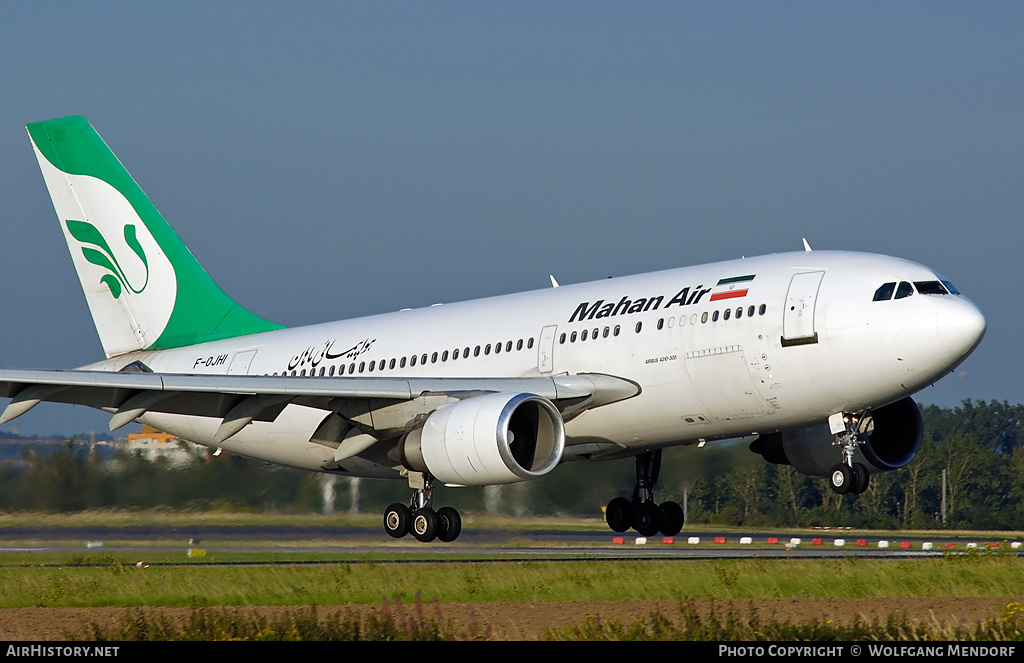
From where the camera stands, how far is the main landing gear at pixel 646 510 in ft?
94.9

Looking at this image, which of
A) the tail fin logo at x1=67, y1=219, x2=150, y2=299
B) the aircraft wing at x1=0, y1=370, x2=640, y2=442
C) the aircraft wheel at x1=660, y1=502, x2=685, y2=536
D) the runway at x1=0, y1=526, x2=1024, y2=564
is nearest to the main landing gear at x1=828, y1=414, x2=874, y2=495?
the aircraft wing at x1=0, y1=370, x2=640, y2=442

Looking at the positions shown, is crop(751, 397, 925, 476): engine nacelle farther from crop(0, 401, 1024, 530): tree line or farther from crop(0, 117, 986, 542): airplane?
crop(0, 401, 1024, 530): tree line

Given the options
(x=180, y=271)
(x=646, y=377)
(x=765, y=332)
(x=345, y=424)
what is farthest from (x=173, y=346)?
(x=765, y=332)

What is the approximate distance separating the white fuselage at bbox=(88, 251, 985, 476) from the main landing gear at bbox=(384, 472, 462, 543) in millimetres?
1318

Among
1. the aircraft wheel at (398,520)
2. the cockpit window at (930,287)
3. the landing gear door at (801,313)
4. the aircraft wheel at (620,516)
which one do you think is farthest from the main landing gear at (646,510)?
the cockpit window at (930,287)

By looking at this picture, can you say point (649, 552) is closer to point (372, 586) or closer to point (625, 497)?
point (625, 497)

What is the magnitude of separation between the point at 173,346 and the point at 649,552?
37.9 feet

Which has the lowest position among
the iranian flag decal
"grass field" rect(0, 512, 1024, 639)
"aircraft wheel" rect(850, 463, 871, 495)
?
"grass field" rect(0, 512, 1024, 639)

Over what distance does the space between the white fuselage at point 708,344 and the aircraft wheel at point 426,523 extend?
1627mm

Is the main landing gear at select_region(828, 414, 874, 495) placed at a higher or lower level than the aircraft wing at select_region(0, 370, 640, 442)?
lower

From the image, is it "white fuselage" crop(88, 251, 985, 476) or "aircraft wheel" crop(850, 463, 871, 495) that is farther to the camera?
"aircraft wheel" crop(850, 463, 871, 495)

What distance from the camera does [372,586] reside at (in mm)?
22891

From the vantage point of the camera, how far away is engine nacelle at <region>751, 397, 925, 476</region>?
2725cm

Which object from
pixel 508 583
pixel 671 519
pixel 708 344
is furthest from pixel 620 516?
pixel 508 583
